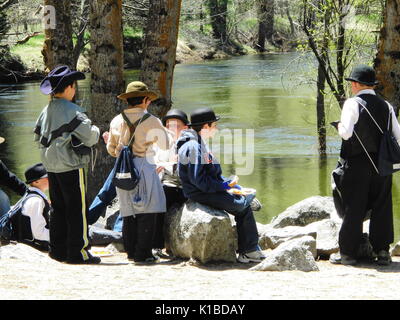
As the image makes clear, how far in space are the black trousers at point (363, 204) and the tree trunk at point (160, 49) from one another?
14.0ft

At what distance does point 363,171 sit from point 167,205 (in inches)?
80.8

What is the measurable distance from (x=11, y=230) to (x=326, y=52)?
12.4 meters

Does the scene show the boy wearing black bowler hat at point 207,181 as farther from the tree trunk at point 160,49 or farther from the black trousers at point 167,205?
the tree trunk at point 160,49

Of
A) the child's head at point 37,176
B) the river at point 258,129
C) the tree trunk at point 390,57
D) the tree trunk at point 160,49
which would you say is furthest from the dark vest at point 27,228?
the river at point 258,129

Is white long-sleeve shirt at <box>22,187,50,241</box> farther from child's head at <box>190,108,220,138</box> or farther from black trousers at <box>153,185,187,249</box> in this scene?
child's head at <box>190,108,220,138</box>

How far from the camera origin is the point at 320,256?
25.8 ft

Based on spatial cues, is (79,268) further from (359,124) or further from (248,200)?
(359,124)

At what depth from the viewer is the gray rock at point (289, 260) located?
22.2 feet

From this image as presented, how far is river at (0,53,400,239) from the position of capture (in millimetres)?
16609

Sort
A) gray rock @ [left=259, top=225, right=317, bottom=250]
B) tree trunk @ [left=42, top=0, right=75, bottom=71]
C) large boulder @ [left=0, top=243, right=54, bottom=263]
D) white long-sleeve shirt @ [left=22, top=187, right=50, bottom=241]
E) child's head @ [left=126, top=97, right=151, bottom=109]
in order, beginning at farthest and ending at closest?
tree trunk @ [left=42, top=0, right=75, bottom=71], gray rock @ [left=259, top=225, right=317, bottom=250], white long-sleeve shirt @ [left=22, top=187, right=50, bottom=241], child's head @ [left=126, top=97, right=151, bottom=109], large boulder @ [left=0, top=243, right=54, bottom=263]

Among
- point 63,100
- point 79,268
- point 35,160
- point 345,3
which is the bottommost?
point 35,160

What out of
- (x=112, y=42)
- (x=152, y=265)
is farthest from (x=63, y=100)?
(x=112, y=42)

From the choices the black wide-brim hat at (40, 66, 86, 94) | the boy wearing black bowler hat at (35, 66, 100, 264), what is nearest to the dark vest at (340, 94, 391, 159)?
the boy wearing black bowler hat at (35, 66, 100, 264)
